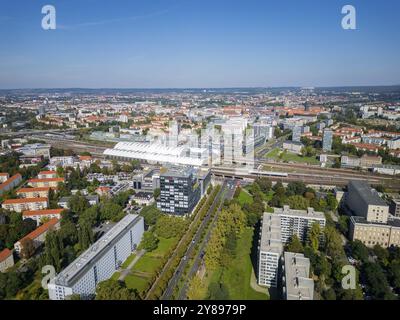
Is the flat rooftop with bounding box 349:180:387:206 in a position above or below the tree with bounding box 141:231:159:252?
above

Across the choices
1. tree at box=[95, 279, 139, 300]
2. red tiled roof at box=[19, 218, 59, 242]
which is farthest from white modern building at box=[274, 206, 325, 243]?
red tiled roof at box=[19, 218, 59, 242]

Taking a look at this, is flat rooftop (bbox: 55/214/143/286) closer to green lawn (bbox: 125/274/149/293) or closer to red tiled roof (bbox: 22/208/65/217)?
green lawn (bbox: 125/274/149/293)

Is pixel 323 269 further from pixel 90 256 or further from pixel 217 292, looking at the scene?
pixel 90 256

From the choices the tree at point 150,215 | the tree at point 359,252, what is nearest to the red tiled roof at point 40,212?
the tree at point 150,215

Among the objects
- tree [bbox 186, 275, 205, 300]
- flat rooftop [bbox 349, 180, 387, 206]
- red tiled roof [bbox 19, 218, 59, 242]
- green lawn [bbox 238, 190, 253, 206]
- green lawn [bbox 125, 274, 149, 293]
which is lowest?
green lawn [bbox 125, 274, 149, 293]

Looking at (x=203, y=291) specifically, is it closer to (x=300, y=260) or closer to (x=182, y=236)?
(x=300, y=260)
